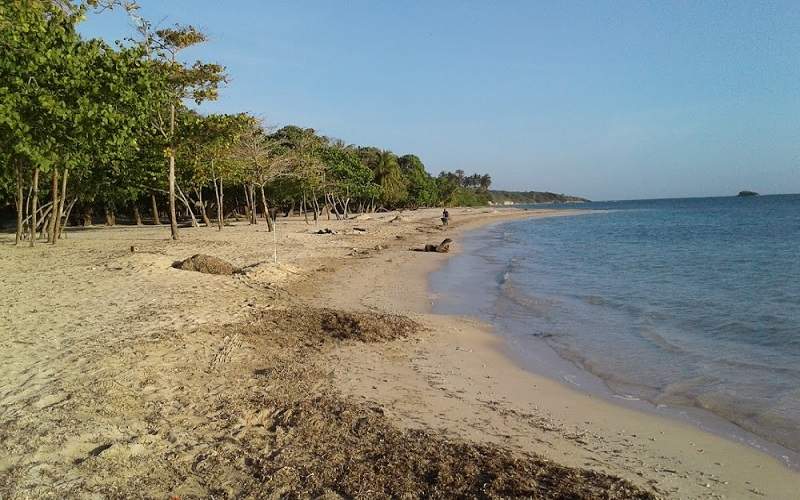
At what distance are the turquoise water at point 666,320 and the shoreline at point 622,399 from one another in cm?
10

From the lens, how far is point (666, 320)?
10953 millimetres

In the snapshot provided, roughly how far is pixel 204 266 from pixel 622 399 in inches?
406

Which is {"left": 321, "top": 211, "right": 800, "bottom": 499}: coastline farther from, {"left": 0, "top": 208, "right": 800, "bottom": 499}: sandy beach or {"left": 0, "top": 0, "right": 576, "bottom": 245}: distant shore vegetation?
{"left": 0, "top": 0, "right": 576, "bottom": 245}: distant shore vegetation

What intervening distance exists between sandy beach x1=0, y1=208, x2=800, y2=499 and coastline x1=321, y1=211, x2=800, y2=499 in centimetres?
2

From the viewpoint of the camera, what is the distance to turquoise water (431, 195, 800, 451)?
21.9 feet

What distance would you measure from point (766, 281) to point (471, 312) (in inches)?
405

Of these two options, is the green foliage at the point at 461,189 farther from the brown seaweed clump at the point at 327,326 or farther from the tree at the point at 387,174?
the brown seaweed clump at the point at 327,326

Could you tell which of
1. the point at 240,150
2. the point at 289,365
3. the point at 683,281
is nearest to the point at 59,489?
the point at 289,365

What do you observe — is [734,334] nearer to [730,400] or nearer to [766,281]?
[730,400]

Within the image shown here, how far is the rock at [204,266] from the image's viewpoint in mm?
13016

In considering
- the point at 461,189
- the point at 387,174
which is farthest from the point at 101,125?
the point at 461,189

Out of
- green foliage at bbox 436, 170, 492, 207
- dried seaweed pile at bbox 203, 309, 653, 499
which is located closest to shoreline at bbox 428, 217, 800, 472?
dried seaweed pile at bbox 203, 309, 653, 499

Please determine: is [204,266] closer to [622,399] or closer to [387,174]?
[622,399]

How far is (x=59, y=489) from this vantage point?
11.3ft
